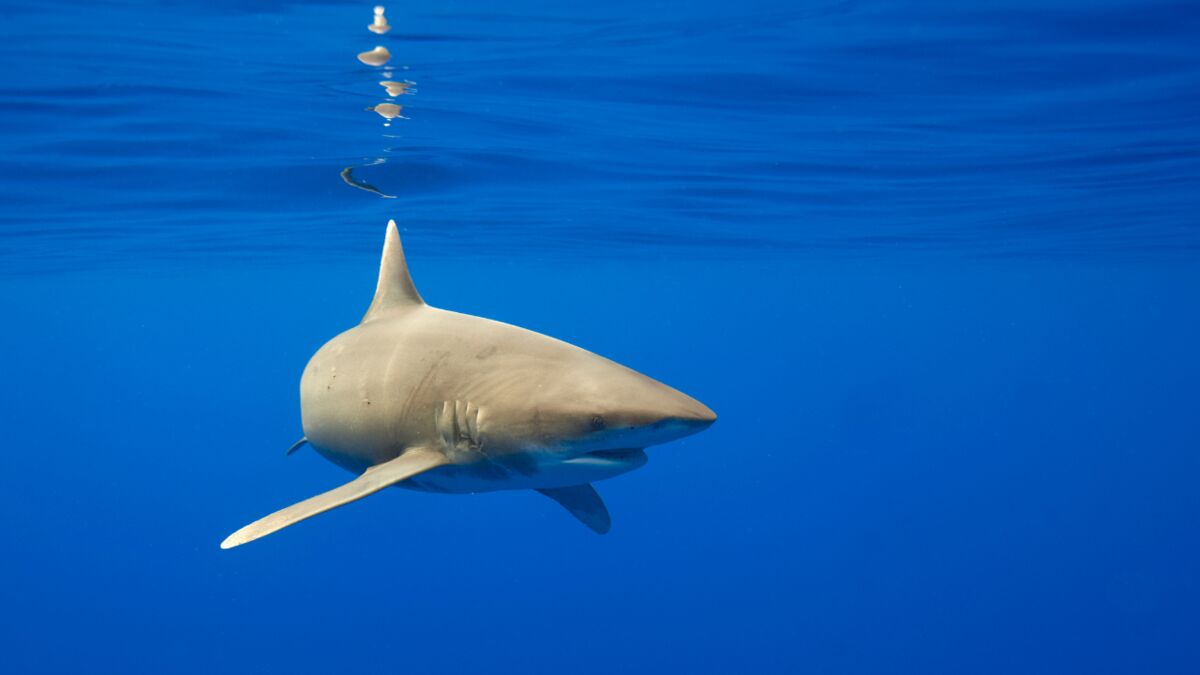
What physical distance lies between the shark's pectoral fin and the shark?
12 mm

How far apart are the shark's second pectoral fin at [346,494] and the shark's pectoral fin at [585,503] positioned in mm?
1483

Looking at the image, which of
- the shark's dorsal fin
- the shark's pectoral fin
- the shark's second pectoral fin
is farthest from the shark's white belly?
the shark's dorsal fin

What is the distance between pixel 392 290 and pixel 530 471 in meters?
2.76

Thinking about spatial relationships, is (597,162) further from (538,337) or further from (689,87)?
(538,337)

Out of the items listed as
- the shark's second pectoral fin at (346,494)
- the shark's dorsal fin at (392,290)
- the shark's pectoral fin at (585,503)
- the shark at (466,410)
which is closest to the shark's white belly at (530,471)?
the shark at (466,410)

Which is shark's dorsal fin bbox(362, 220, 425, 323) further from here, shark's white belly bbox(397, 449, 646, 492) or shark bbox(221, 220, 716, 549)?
shark's white belly bbox(397, 449, 646, 492)

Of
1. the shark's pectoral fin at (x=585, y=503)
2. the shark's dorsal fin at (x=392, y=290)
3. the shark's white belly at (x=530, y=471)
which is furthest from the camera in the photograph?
the shark's dorsal fin at (x=392, y=290)

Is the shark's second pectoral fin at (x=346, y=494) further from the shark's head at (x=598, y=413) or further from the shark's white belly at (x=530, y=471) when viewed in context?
the shark's head at (x=598, y=413)

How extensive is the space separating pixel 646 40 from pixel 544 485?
528 centimetres

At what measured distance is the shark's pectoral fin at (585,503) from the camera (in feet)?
22.6

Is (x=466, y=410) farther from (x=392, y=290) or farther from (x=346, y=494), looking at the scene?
(x=392, y=290)

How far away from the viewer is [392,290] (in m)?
7.39

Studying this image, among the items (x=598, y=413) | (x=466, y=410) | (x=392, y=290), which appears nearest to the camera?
(x=598, y=413)

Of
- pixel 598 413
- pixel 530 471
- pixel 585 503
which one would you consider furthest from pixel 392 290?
pixel 598 413
